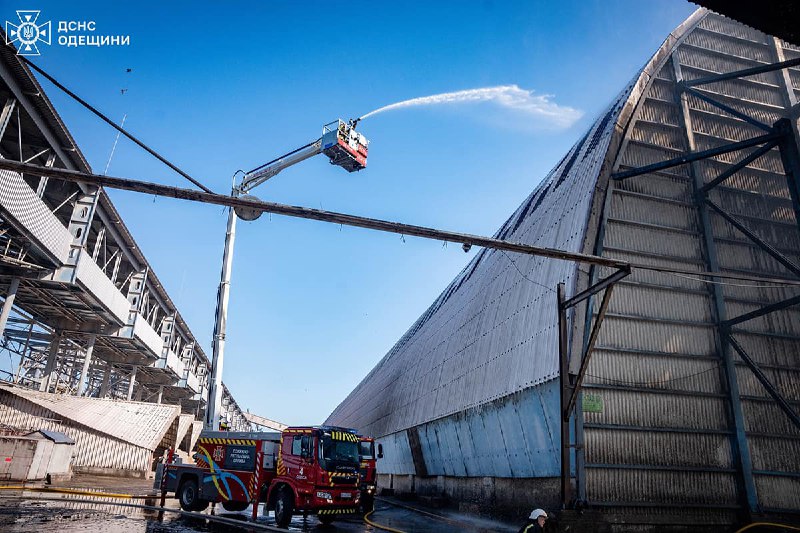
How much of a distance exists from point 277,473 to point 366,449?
339 cm

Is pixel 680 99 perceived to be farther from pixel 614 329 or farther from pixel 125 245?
pixel 125 245

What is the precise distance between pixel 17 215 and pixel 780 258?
28782 millimetres

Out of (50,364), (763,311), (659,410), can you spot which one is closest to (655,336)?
(659,410)

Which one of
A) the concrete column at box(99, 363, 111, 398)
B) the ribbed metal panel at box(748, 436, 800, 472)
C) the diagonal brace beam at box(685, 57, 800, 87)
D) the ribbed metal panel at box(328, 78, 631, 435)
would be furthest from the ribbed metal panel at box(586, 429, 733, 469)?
the concrete column at box(99, 363, 111, 398)

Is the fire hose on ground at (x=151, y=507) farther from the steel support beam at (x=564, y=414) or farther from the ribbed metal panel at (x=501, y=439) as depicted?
the steel support beam at (x=564, y=414)

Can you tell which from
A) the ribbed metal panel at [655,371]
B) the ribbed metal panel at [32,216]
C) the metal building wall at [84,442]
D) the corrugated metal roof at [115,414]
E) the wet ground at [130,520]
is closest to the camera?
the wet ground at [130,520]

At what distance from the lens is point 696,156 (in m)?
18.1

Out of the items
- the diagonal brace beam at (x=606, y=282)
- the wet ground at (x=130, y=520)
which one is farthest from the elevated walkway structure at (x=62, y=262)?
the diagonal brace beam at (x=606, y=282)

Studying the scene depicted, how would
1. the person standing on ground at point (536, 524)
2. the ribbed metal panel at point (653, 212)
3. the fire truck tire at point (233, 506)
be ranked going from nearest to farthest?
the person standing on ground at point (536, 524) < the ribbed metal panel at point (653, 212) < the fire truck tire at point (233, 506)

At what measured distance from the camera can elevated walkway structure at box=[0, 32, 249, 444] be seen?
69.1 feet

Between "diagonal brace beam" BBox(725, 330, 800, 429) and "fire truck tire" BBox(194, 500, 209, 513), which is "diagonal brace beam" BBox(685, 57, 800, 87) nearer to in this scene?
"diagonal brace beam" BBox(725, 330, 800, 429)

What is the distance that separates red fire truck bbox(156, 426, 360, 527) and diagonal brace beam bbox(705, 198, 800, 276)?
15635 mm

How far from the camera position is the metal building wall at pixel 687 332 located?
15805 mm

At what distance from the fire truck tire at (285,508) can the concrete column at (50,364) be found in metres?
24.7
